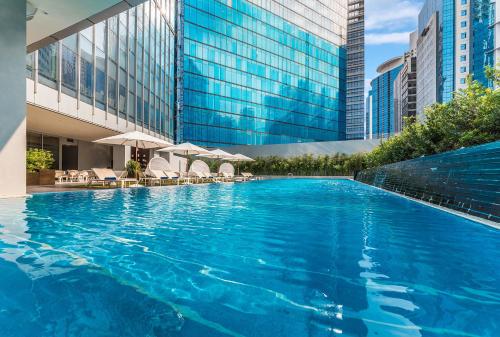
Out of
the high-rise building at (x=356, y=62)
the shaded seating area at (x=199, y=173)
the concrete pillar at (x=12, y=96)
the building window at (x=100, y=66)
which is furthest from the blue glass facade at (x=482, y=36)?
the concrete pillar at (x=12, y=96)

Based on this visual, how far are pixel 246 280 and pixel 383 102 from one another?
151 m

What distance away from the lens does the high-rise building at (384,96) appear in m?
129

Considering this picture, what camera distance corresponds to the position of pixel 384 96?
Result: 136000mm

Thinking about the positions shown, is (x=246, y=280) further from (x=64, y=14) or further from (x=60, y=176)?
(x=60, y=176)

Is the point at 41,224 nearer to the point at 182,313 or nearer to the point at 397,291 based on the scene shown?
the point at 182,313

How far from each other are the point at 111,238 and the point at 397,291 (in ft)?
10.6

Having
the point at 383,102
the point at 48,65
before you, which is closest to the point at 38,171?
the point at 48,65

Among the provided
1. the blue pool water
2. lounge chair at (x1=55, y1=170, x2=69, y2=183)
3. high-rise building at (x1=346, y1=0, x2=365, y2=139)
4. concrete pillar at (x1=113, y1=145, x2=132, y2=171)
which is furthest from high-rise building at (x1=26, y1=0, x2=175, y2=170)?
high-rise building at (x1=346, y1=0, x2=365, y2=139)

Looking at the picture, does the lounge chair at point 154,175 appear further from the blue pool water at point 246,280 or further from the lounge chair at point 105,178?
the blue pool water at point 246,280

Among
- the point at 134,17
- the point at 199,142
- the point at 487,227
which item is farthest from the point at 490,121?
the point at 199,142

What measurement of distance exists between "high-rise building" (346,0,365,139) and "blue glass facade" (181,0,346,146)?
26795 mm

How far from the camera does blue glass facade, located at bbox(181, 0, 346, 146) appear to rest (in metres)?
42.3

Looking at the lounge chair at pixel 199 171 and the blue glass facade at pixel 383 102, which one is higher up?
the blue glass facade at pixel 383 102

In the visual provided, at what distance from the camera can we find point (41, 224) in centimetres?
461
